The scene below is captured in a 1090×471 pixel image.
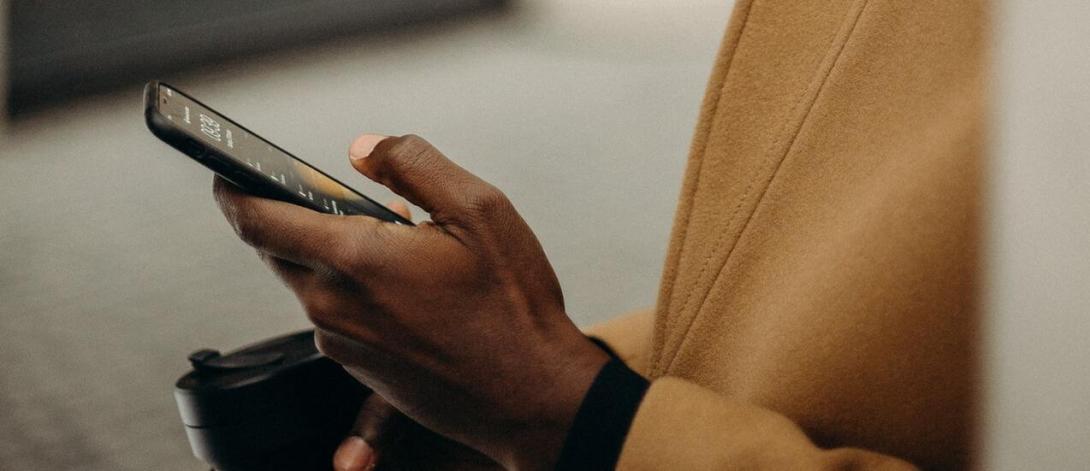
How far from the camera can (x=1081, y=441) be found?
30 centimetres

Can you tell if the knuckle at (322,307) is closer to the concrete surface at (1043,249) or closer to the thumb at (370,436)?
the thumb at (370,436)

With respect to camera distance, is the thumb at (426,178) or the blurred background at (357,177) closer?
the blurred background at (357,177)

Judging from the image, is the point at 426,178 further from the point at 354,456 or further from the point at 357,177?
the point at 357,177

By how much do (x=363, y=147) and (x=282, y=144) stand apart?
63.6 inches

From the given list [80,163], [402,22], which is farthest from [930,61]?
[402,22]

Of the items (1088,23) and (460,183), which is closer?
(1088,23)

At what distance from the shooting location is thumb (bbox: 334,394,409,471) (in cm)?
50

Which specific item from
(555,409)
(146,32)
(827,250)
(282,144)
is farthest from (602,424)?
(146,32)

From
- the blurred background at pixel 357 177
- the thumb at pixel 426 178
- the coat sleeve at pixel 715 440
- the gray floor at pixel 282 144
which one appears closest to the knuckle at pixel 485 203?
the thumb at pixel 426 178

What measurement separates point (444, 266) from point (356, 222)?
5cm

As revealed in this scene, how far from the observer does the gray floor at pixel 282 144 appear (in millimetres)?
1267

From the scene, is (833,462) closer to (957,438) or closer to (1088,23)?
(957,438)

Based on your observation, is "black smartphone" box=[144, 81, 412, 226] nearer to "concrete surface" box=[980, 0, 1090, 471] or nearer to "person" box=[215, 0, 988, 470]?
"person" box=[215, 0, 988, 470]

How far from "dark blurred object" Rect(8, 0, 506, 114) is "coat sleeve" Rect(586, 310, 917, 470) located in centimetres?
233
